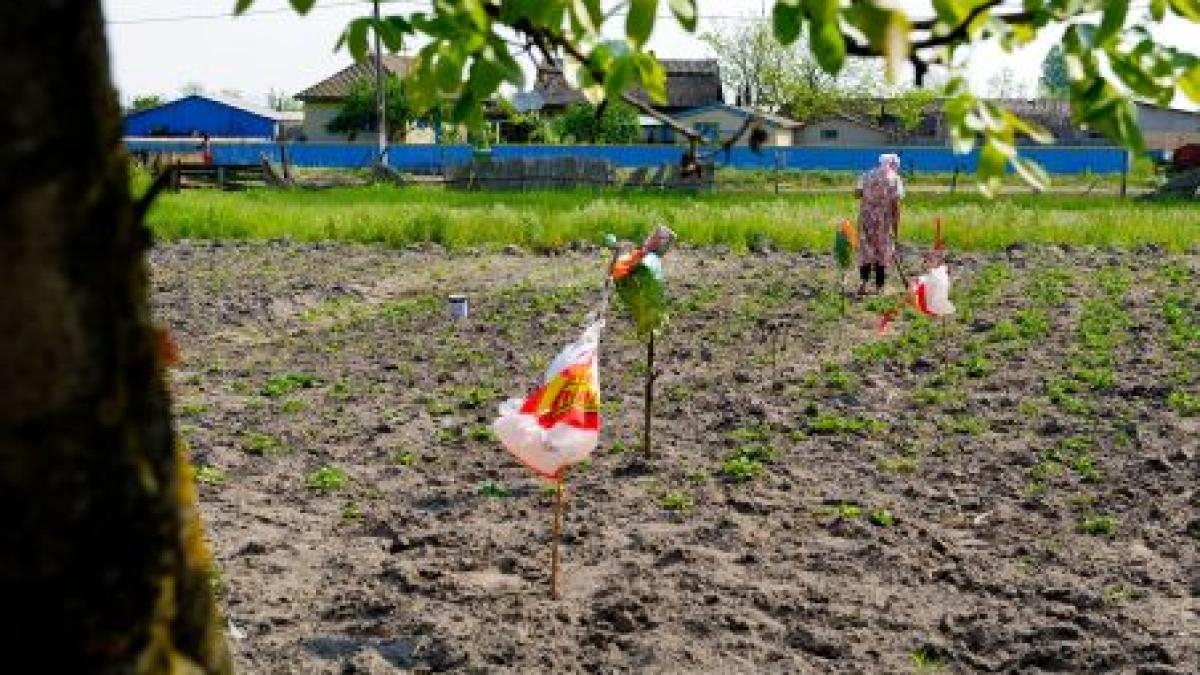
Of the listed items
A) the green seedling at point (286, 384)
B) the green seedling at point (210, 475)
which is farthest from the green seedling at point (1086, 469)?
the green seedling at point (286, 384)

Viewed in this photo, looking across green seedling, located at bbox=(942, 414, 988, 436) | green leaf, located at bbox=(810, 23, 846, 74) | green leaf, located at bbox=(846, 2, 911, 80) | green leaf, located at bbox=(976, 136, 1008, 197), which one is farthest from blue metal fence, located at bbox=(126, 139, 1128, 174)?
green leaf, located at bbox=(846, 2, 911, 80)

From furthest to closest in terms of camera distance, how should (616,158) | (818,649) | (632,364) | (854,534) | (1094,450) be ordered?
1. (616,158)
2. (632,364)
3. (1094,450)
4. (854,534)
5. (818,649)

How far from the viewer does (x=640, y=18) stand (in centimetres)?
205

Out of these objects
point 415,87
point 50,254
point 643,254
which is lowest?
point 643,254

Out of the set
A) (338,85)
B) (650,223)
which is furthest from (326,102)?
(650,223)

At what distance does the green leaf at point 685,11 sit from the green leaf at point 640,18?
0.18 meters

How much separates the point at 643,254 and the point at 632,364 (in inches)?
142

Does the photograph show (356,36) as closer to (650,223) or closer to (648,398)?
(648,398)

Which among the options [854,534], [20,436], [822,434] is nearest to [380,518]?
[854,534]

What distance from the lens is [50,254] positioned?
159 centimetres

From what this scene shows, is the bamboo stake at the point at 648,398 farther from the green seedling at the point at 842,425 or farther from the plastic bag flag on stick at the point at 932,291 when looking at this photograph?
the plastic bag flag on stick at the point at 932,291

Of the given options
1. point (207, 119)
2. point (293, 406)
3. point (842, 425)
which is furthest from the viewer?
point (207, 119)

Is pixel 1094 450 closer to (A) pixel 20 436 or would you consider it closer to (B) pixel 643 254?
(B) pixel 643 254

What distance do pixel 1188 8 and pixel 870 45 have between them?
2.06 ft
